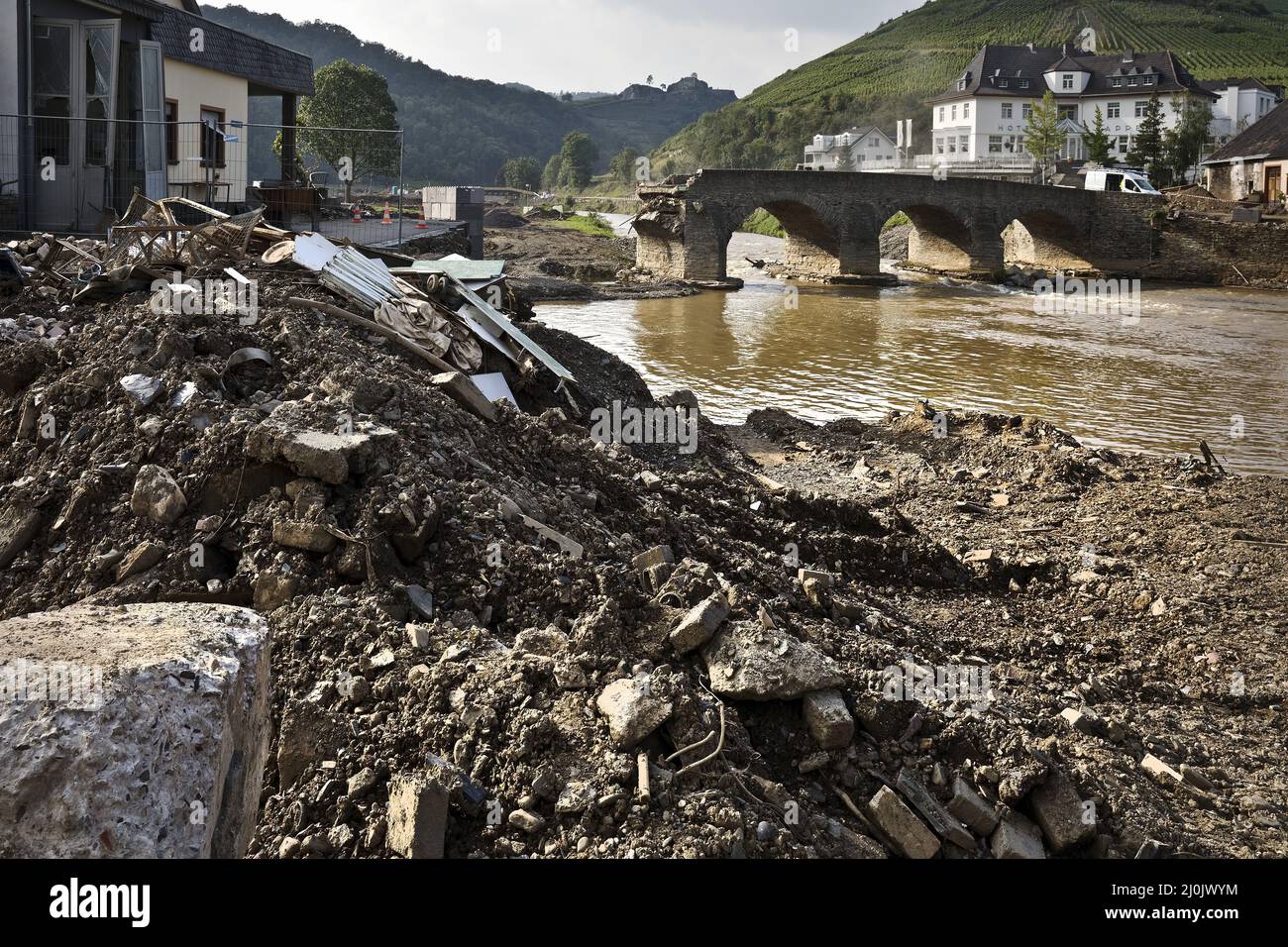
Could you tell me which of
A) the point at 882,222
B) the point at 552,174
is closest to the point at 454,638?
the point at 882,222

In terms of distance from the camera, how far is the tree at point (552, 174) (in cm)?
12269

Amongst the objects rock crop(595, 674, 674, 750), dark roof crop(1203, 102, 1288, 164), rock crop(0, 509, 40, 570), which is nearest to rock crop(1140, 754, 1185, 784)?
rock crop(595, 674, 674, 750)

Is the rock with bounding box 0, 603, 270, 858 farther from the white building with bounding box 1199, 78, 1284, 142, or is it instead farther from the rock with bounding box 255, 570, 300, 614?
the white building with bounding box 1199, 78, 1284, 142

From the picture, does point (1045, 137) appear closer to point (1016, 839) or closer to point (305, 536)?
point (305, 536)

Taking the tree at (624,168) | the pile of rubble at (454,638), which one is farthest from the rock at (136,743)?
the tree at (624,168)

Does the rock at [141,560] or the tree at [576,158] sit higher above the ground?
the tree at [576,158]

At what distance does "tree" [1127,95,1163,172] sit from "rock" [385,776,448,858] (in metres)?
70.9

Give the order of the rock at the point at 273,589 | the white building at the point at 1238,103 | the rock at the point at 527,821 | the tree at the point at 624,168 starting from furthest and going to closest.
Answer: the tree at the point at 624,168, the white building at the point at 1238,103, the rock at the point at 273,589, the rock at the point at 527,821

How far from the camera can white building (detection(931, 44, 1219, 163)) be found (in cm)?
7788

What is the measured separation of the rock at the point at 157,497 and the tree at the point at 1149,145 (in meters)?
69.7

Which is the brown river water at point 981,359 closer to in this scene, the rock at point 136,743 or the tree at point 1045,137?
the rock at point 136,743

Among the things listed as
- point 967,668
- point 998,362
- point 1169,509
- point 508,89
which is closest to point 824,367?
point 998,362
